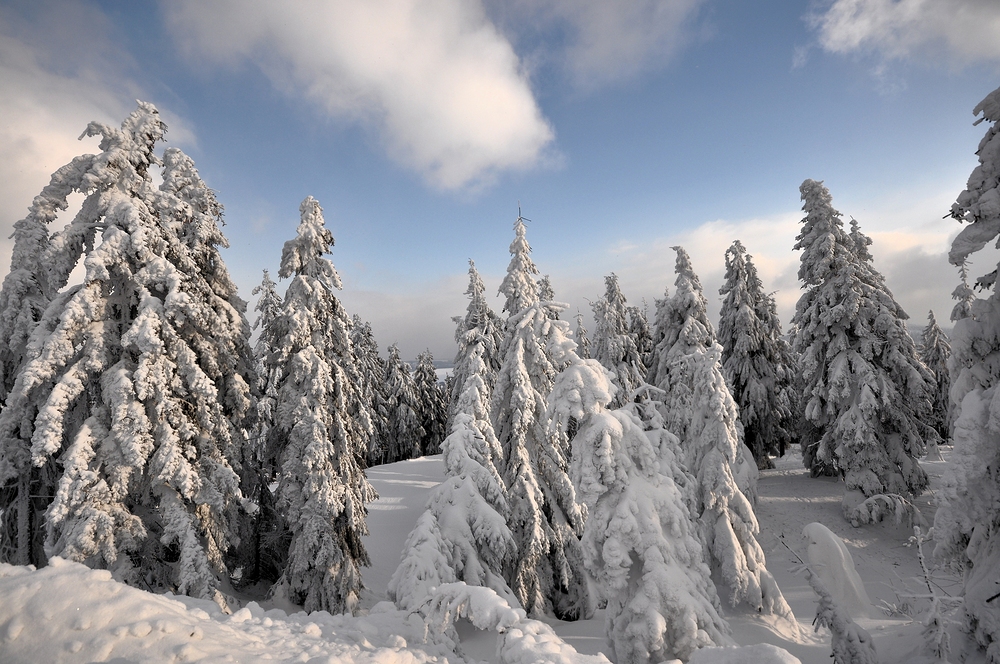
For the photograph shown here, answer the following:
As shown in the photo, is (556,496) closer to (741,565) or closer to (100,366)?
(741,565)

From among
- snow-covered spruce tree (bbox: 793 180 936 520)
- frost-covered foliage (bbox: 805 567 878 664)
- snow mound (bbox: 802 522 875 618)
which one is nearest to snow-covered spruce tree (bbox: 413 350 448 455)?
snow-covered spruce tree (bbox: 793 180 936 520)

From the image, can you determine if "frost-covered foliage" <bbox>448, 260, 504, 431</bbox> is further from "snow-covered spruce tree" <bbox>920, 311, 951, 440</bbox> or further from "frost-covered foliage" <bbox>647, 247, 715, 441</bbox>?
"snow-covered spruce tree" <bbox>920, 311, 951, 440</bbox>

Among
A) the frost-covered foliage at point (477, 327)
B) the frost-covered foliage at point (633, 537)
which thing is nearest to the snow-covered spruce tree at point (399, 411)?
the frost-covered foliage at point (477, 327)

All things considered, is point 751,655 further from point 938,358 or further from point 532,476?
point 938,358

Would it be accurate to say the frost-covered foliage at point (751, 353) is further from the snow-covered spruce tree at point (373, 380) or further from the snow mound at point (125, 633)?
the snow-covered spruce tree at point (373, 380)

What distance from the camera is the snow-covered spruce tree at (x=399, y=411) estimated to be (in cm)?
4522

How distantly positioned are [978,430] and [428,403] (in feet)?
154

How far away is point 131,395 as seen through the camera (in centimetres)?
1066

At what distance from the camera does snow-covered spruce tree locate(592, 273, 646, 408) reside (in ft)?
93.7

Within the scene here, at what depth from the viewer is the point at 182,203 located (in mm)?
12602

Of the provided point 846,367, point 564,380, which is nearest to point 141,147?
point 564,380

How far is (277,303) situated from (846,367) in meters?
25.2

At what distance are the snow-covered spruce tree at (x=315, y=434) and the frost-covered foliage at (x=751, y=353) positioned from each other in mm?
22466

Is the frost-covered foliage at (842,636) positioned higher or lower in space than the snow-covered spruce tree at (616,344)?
lower
